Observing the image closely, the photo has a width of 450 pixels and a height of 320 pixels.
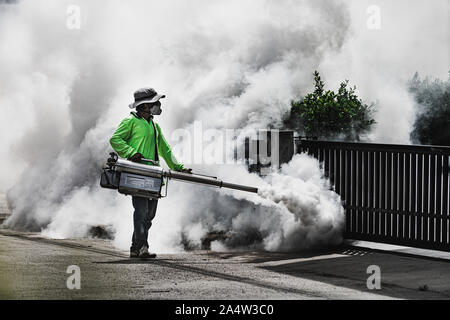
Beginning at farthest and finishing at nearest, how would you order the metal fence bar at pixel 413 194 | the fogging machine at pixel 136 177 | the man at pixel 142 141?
the metal fence bar at pixel 413 194 → the man at pixel 142 141 → the fogging machine at pixel 136 177

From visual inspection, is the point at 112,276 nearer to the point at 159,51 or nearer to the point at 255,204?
the point at 255,204

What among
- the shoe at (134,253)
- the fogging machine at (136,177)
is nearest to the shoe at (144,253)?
the shoe at (134,253)

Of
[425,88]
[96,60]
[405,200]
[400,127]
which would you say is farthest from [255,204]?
[425,88]

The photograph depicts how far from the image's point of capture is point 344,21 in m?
14.9

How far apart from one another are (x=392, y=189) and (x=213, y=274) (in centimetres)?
304

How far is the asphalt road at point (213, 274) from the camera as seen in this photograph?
7.85 meters

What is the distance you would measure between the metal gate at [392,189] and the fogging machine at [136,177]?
2192 millimetres

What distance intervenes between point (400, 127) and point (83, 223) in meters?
13.6

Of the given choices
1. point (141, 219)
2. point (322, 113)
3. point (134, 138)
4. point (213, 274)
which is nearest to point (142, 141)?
point (134, 138)

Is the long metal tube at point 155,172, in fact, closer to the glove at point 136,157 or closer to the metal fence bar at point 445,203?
the glove at point 136,157

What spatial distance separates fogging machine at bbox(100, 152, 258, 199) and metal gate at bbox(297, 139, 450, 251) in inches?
86.3

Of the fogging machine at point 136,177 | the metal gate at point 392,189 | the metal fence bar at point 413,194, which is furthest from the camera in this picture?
the metal fence bar at point 413,194

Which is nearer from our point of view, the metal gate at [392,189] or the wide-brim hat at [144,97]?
the wide-brim hat at [144,97]
